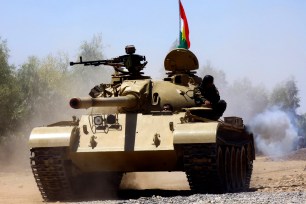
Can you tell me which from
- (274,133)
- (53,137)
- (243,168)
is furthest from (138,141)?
(274,133)

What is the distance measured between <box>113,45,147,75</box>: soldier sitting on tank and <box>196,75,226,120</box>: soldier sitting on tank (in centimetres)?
192

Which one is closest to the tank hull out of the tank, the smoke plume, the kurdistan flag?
the tank

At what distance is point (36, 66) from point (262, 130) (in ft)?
62.6

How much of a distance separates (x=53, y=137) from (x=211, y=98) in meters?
3.48

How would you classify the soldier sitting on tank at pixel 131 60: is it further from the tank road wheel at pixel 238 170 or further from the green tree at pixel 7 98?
the green tree at pixel 7 98

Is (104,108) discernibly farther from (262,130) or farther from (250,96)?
(250,96)

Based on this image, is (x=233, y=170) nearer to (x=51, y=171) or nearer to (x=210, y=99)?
(x=210, y=99)

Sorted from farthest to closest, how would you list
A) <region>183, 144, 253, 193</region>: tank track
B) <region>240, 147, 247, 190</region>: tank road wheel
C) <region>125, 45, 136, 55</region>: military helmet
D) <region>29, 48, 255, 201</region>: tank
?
<region>240, 147, 247, 190</region>: tank road wheel → <region>125, 45, 136, 55</region>: military helmet → <region>29, 48, 255, 201</region>: tank → <region>183, 144, 253, 193</region>: tank track

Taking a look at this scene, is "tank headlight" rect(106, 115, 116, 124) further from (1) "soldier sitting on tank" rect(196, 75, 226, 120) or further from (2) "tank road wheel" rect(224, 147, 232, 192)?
(2) "tank road wheel" rect(224, 147, 232, 192)

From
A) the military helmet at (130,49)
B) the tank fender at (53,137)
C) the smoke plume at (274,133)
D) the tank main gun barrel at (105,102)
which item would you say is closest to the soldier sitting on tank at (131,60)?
the military helmet at (130,49)

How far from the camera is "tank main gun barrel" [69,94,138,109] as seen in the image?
1505 cm

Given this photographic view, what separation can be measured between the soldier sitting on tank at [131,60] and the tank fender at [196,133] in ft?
11.0

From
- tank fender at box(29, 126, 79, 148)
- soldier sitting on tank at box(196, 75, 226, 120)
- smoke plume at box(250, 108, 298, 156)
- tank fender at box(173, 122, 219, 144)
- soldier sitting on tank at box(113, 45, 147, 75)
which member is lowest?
smoke plume at box(250, 108, 298, 156)

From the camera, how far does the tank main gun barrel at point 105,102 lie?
15.0 meters
